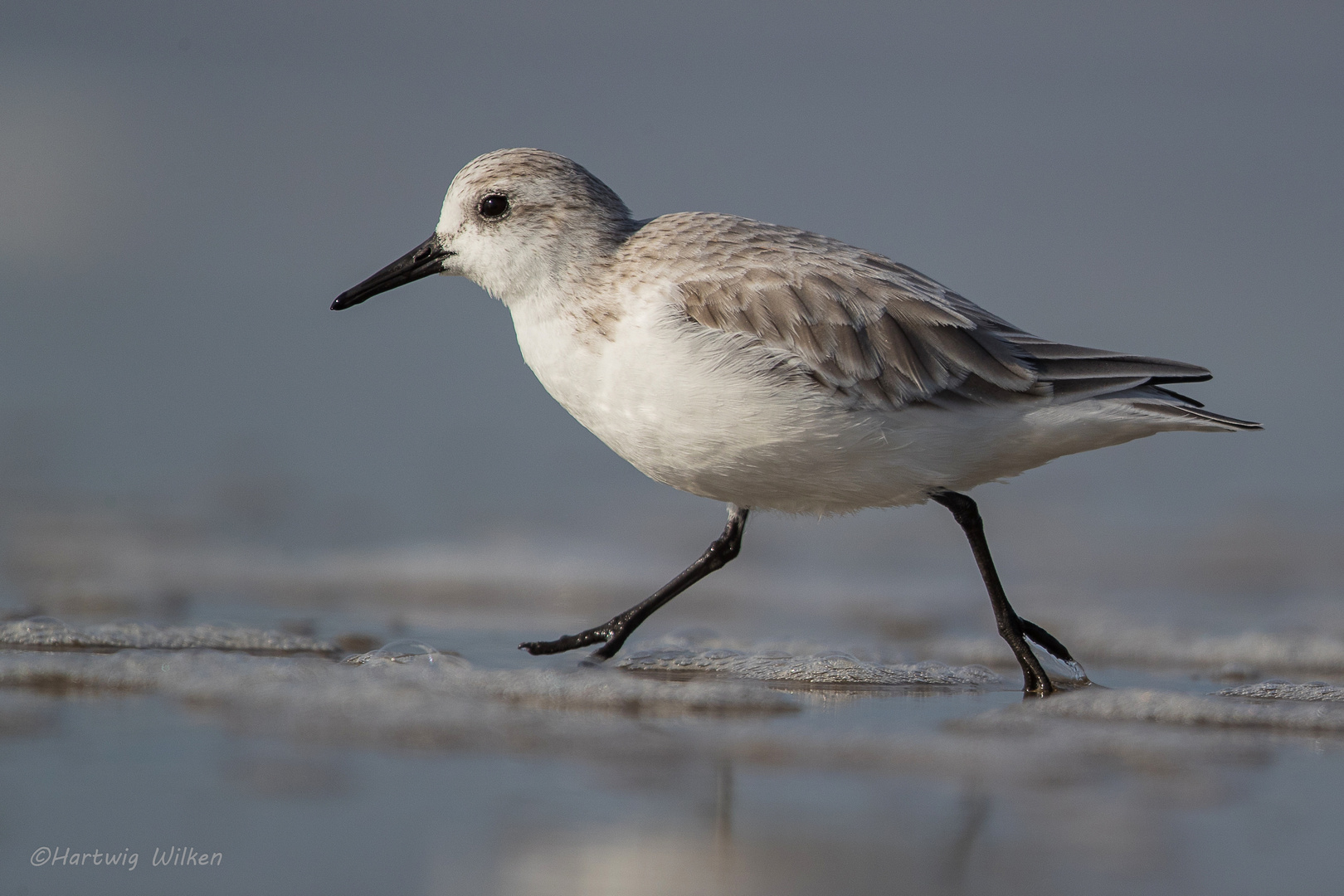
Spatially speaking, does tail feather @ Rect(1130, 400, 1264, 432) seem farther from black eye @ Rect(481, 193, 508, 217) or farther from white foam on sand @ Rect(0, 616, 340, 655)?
white foam on sand @ Rect(0, 616, 340, 655)

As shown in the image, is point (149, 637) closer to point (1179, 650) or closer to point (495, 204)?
point (495, 204)

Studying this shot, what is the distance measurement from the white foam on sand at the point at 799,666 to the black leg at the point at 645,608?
108 mm

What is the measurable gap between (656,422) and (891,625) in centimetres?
233

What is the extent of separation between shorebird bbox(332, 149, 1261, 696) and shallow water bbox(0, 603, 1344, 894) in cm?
77

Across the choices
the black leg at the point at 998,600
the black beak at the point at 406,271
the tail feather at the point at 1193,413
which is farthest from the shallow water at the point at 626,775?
the black beak at the point at 406,271

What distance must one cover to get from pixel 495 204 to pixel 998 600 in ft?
7.78

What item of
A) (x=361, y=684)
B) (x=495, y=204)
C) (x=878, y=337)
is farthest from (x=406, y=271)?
(x=878, y=337)

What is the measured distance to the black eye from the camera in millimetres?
4832

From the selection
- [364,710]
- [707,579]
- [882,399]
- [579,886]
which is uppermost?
[882,399]

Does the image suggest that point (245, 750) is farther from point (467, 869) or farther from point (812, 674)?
→ point (812, 674)

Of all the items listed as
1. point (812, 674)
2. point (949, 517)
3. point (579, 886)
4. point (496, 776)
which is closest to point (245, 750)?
point (496, 776)

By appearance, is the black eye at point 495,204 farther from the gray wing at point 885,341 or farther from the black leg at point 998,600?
the black leg at point 998,600

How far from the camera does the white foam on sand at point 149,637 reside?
466 cm

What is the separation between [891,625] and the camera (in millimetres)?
6180
